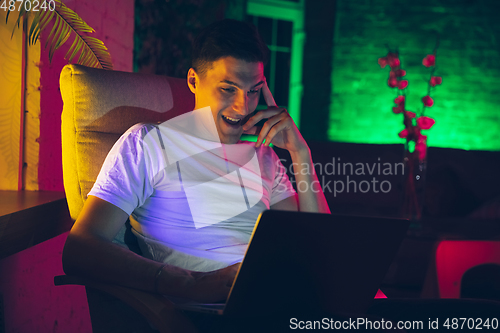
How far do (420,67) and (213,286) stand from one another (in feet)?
13.3

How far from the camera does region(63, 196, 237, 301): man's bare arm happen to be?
32.8 inches

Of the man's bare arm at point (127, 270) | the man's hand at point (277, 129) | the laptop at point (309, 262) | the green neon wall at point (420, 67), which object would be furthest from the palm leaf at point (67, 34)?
the green neon wall at point (420, 67)

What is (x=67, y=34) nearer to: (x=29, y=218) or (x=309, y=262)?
(x=29, y=218)

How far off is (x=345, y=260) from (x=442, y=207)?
278 cm

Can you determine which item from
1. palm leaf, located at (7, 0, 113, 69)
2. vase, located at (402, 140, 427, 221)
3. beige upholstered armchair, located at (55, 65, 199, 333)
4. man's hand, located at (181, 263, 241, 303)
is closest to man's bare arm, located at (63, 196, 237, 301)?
man's hand, located at (181, 263, 241, 303)

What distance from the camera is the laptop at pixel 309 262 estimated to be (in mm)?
698

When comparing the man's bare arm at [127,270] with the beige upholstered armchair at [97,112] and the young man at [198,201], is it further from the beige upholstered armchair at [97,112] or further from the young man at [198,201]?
the beige upholstered armchair at [97,112]

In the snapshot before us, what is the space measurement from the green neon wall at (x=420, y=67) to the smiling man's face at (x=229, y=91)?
3053 mm

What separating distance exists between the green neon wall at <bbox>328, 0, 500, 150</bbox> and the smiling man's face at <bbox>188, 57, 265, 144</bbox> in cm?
305

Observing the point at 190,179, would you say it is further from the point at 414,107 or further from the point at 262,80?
the point at 414,107

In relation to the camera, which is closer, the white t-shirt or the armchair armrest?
the armchair armrest

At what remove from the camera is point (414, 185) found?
2.09m

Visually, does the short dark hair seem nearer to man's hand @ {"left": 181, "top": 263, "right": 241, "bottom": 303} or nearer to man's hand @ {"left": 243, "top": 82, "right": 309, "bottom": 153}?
man's hand @ {"left": 243, "top": 82, "right": 309, "bottom": 153}

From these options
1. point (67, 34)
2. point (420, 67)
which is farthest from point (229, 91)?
point (420, 67)
